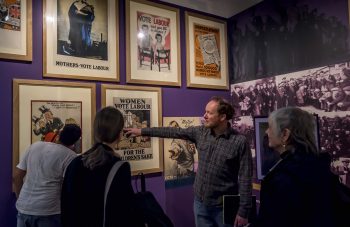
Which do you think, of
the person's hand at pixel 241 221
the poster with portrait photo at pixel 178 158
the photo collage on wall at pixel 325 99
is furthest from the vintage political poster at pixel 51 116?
the photo collage on wall at pixel 325 99

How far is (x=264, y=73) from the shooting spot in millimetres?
2732

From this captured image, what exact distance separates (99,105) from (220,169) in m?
1.08

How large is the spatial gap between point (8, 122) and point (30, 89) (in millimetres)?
265

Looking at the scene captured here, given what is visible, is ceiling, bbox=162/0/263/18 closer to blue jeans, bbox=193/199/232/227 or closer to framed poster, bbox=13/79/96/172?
framed poster, bbox=13/79/96/172

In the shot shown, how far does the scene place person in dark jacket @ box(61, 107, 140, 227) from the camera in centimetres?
118

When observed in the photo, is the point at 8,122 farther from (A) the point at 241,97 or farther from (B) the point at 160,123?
(A) the point at 241,97

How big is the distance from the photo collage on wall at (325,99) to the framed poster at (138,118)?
1041mm

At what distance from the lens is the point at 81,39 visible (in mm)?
2234

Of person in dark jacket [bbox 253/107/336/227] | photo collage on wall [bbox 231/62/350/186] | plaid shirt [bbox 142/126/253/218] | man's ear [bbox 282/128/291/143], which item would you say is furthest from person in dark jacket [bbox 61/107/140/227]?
photo collage on wall [bbox 231/62/350/186]

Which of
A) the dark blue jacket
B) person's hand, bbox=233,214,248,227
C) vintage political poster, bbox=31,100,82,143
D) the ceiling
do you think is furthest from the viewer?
the ceiling

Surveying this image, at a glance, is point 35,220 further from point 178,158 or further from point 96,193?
point 178,158

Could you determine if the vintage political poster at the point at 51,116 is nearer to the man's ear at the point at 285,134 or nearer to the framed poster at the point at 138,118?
the framed poster at the point at 138,118

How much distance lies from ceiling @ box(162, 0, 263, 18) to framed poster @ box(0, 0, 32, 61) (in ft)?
4.44

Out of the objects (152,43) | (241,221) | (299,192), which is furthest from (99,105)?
(299,192)
